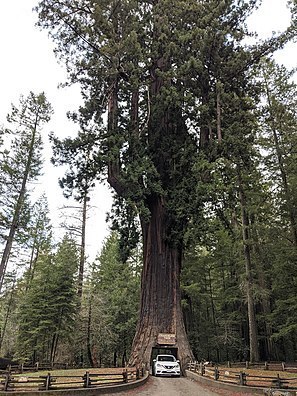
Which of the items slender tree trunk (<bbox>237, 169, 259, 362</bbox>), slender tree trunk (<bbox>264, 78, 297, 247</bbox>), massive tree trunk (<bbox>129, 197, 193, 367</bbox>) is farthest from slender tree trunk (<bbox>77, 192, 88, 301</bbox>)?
slender tree trunk (<bbox>264, 78, 297, 247</bbox>)

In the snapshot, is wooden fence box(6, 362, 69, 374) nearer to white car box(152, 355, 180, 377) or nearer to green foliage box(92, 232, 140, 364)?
green foliage box(92, 232, 140, 364)

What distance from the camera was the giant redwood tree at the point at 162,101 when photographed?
15.4 m

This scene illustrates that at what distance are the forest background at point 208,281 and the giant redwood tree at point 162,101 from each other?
172 centimetres

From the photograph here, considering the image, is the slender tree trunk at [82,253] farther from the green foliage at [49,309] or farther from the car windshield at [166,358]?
the car windshield at [166,358]

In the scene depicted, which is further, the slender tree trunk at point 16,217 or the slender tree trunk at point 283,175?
the slender tree trunk at point 16,217

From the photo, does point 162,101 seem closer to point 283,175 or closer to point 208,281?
point 283,175

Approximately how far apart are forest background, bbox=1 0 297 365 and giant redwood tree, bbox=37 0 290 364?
1.72m

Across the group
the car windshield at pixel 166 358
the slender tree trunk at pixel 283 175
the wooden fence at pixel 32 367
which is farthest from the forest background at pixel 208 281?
the car windshield at pixel 166 358

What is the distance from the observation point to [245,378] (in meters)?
10.6

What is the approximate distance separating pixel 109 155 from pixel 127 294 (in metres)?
16.1

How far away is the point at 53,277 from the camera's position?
76.4 feet

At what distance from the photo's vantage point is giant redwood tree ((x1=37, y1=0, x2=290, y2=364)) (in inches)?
608

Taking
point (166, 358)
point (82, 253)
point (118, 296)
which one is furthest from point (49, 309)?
point (166, 358)

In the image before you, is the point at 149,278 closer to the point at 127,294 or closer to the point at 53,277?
the point at 53,277
